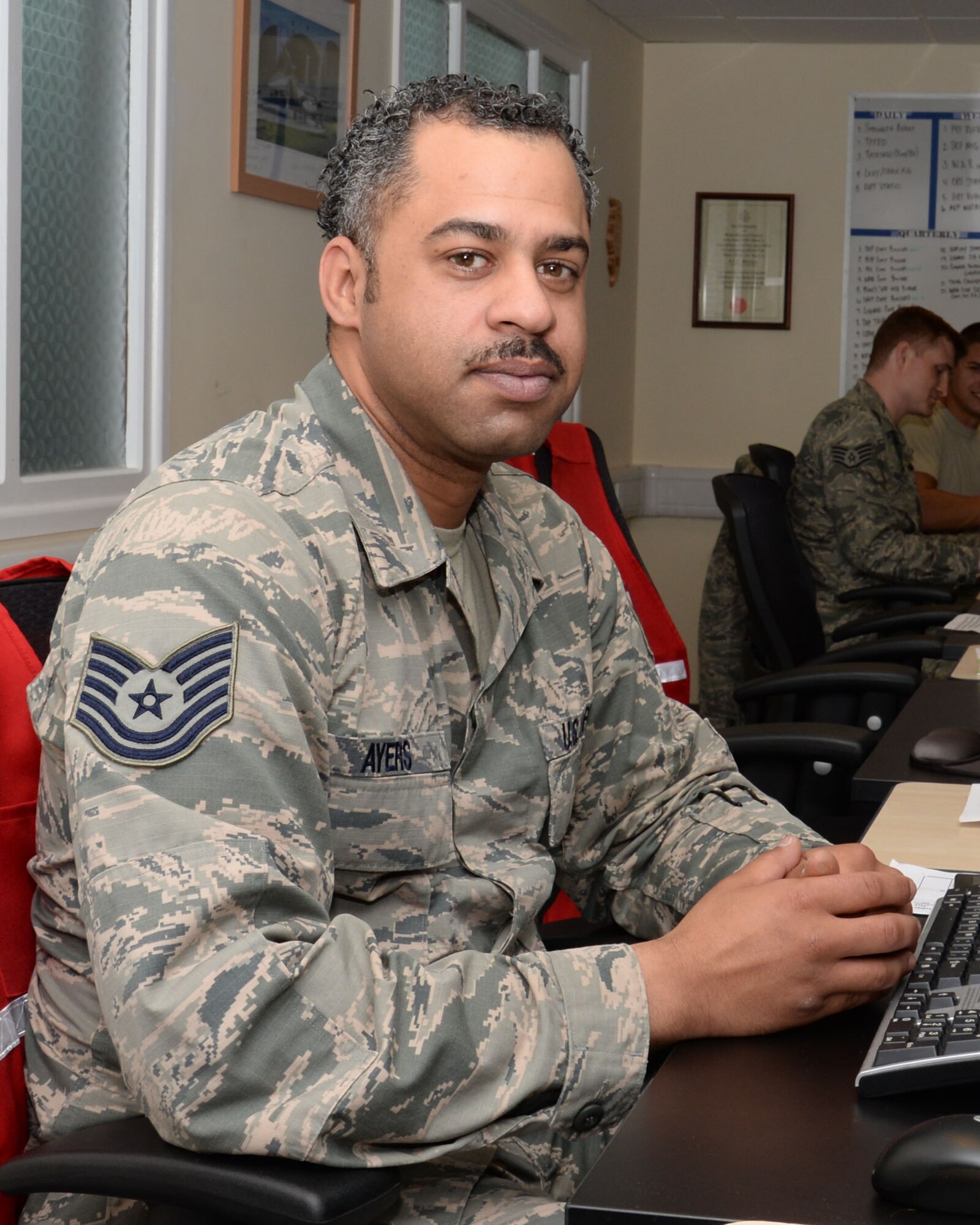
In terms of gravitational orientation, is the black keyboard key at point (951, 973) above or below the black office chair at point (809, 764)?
above

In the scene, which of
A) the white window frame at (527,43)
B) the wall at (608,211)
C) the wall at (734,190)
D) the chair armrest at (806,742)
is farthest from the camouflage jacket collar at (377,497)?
the wall at (734,190)

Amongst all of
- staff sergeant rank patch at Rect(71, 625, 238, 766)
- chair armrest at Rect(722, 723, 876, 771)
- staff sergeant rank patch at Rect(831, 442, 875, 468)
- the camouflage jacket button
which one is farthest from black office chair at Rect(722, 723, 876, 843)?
staff sergeant rank patch at Rect(831, 442, 875, 468)

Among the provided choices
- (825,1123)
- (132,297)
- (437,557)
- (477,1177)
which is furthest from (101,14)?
(825,1123)

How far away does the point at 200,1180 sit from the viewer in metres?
0.85

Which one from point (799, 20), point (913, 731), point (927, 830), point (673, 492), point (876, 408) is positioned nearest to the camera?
point (927, 830)

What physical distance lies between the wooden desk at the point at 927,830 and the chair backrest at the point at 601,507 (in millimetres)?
968

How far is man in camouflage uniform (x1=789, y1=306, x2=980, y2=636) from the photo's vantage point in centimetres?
385

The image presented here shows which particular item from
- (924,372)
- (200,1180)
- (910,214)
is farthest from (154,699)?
(910,214)

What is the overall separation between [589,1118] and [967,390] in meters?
4.57

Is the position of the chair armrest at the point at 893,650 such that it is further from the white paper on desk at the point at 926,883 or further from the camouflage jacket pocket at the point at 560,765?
the camouflage jacket pocket at the point at 560,765

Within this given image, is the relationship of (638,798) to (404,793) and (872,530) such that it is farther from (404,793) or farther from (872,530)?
(872,530)

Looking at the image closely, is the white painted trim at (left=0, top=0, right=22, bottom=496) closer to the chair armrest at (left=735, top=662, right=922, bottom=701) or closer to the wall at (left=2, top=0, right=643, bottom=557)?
the wall at (left=2, top=0, right=643, bottom=557)

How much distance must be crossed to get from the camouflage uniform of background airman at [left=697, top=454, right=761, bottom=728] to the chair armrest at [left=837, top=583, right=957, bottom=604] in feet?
0.98

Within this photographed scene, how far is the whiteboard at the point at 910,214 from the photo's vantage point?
5.38 meters
